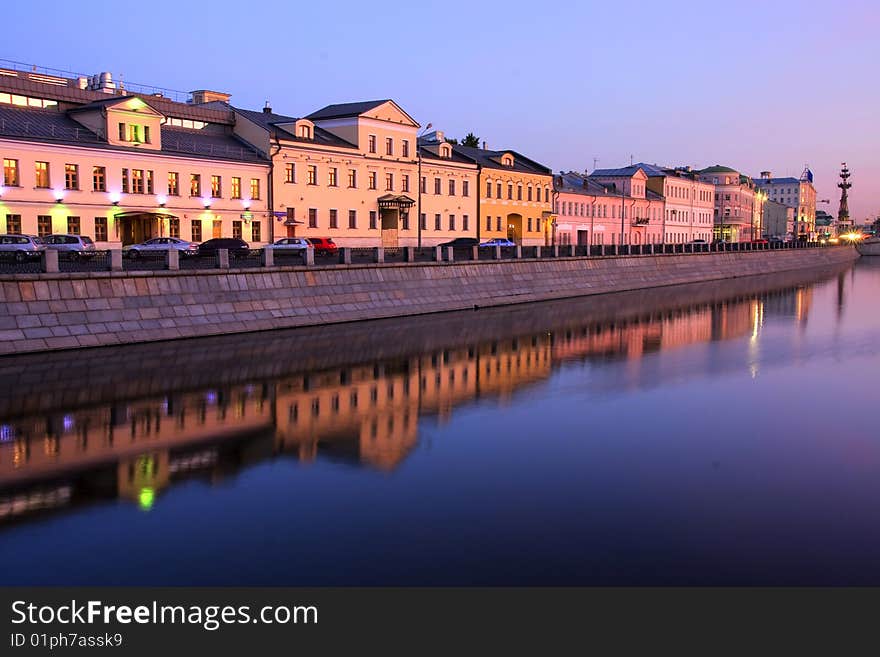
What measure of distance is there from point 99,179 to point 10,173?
15.5ft

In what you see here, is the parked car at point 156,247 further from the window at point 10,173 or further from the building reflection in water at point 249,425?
the building reflection in water at point 249,425

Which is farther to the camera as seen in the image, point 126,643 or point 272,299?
point 272,299

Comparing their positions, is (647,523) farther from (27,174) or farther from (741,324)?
(27,174)

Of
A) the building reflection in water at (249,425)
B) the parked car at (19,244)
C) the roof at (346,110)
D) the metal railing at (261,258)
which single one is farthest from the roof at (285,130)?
the building reflection in water at (249,425)

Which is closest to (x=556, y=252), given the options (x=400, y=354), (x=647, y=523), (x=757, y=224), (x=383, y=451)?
(x=400, y=354)

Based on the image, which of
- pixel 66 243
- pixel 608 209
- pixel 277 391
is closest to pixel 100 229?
pixel 66 243

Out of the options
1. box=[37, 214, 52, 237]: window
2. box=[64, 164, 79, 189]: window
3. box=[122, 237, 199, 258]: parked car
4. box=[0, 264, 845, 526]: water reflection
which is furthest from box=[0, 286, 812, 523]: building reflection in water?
box=[64, 164, 79, 189]: window

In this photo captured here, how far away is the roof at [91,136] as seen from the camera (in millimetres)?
42719

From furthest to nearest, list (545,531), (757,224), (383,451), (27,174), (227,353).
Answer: (757,224), (27,174), (227,353), (383,451), (545,531)

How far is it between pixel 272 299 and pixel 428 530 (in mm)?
23487

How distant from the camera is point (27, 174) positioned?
4153 centimetres

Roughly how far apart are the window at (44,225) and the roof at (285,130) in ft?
52.4

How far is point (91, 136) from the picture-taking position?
45406mm

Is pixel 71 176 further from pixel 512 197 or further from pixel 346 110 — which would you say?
pixel 512 197
